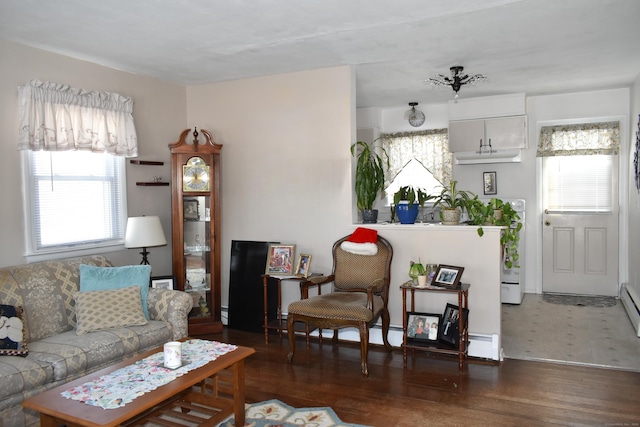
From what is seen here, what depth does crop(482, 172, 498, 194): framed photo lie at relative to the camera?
20.8ft

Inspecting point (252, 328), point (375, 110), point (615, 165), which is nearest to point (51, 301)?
point (252, 328)

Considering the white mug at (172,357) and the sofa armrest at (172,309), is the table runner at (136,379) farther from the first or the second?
the sofa armrest at (172,309)

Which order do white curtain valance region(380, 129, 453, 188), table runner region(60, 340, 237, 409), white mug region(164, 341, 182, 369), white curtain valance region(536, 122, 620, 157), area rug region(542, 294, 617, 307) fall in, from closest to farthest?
table runner region(60, 340, 237, 409), white mug region(164, 341, 182, 369), area rug region(542, 294, 617, 307), white curtain valance region(536, 122, 620, 157), white curtain valance region(380, 129, 453, 188)

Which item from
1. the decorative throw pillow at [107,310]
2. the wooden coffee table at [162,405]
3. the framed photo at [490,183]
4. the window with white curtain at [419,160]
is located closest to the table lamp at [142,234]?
the decorative throw pillow at [107,310]

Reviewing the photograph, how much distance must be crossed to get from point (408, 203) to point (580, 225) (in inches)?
125

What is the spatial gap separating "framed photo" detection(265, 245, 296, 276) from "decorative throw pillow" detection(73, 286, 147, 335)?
135 centimetres

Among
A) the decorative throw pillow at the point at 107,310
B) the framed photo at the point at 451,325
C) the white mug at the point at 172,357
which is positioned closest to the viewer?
the white mug at the point at 172,357

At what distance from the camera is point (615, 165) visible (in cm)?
595

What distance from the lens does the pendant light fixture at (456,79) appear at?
4.69 meters

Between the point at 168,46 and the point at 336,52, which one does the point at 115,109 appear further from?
the point at 336,52

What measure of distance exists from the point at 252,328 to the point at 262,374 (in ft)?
3.77

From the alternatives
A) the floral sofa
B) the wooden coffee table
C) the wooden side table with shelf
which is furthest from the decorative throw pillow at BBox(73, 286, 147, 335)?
the wooden side table with shelf

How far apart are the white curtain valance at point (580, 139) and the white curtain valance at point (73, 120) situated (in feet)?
16.1

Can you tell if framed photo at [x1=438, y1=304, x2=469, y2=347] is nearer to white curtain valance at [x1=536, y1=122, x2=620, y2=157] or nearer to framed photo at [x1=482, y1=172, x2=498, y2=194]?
framed photo at [x1=482, y1=172, x2=498, y2=194]
